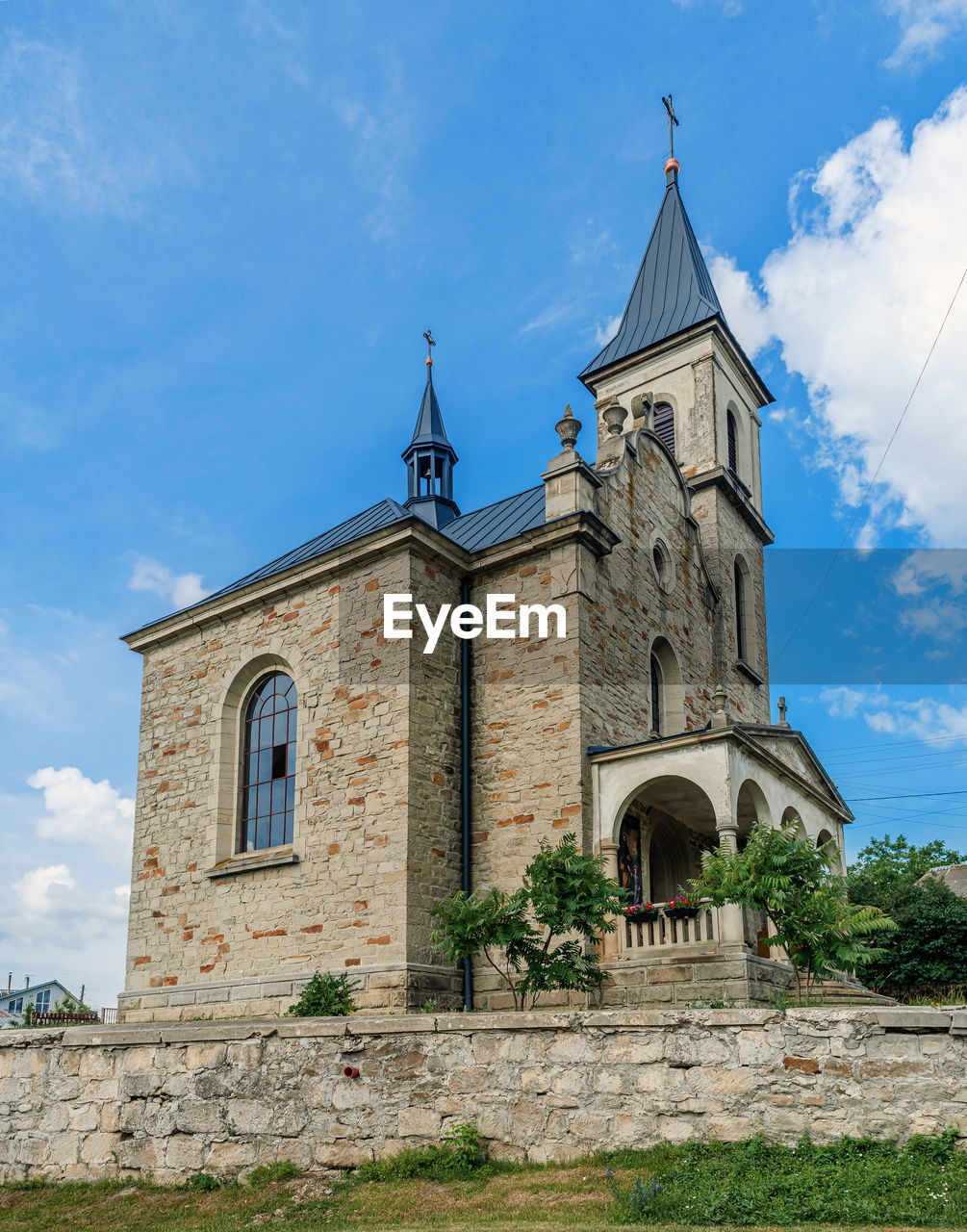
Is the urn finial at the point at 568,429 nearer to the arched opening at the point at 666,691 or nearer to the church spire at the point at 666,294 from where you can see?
the arched opening at the point at 666,691

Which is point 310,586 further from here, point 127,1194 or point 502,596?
point 127,1194

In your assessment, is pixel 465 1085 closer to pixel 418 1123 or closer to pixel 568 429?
pixel 418 1123

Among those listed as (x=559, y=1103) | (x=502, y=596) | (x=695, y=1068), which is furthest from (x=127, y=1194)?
(x=502, y=596)

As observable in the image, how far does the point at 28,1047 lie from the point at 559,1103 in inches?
231

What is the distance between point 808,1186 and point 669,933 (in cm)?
682

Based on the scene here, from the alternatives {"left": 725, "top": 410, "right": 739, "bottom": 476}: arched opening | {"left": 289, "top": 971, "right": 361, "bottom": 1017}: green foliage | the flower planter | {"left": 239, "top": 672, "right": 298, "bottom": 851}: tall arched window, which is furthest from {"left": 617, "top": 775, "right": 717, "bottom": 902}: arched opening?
{"left": 725, "top": 410, "right": 739, "bottom": 476}: arched opening

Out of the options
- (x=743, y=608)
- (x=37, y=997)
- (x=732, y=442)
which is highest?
(x=732, y=442)

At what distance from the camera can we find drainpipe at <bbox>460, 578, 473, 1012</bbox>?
52.0 ft

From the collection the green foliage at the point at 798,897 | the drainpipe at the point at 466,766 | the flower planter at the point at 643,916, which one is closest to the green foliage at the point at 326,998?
the drainpipe at the point at 466,766

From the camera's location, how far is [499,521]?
2041cm

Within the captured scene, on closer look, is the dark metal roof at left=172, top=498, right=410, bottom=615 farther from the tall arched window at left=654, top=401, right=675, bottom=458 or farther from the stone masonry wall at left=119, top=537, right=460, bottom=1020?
the tall arched window at left=654, top=401, right=675, bottom=458

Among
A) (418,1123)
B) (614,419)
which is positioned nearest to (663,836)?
(614,419)

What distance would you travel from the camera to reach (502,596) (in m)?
17.7

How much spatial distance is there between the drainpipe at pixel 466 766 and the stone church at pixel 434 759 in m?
0.03
